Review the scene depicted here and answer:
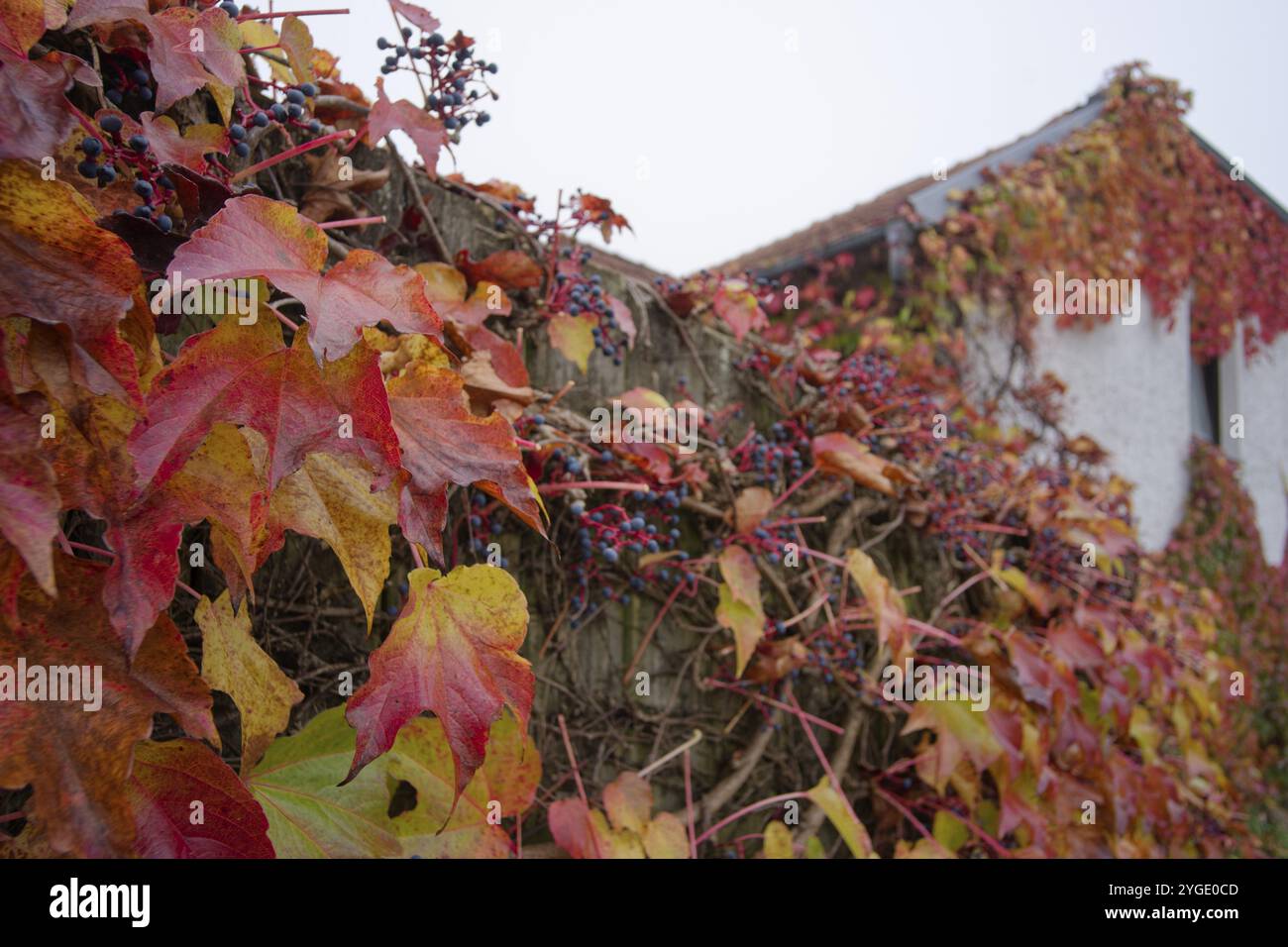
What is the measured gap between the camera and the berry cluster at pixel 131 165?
84 cm

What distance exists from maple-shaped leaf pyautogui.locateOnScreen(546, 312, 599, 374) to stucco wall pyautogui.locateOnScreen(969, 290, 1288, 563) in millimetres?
3796

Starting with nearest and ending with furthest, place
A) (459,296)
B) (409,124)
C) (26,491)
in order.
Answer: (26,491) < (409,124) < (459,296)

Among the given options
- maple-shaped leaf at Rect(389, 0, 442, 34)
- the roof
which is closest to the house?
the roof

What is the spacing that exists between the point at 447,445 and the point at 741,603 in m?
0.86

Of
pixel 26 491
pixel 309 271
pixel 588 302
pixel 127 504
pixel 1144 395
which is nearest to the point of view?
pixel 26 491

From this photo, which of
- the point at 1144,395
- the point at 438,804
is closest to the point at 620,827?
the point at 438,804

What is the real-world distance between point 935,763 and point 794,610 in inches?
17.6

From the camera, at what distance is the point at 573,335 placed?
144 cm

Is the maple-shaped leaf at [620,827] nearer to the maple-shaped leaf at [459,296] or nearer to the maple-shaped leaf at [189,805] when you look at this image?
the maple-shaped leaf at [189,805]

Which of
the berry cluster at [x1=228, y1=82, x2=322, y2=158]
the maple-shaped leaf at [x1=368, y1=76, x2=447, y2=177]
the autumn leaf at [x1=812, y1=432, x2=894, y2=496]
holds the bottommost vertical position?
the autumn leaf at [x1=812, y1=432, x2=894, y2=496]

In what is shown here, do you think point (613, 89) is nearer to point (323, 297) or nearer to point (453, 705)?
point (323, 297)

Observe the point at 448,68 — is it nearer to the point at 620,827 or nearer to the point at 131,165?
the point at 131,165

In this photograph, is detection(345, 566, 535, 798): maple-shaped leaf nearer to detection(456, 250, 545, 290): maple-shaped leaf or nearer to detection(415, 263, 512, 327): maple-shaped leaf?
detection(415, 263, 512, 327): maple-shaped leaf

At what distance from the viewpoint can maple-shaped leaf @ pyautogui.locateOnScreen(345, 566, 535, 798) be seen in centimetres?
79
